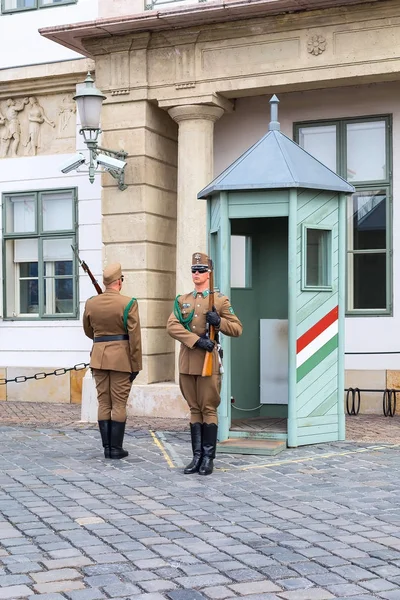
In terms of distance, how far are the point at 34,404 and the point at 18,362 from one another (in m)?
0.91

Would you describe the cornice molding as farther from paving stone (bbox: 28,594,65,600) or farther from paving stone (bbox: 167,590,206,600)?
paving stone (bbox: 28,594,65,600)

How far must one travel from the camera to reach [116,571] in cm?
545

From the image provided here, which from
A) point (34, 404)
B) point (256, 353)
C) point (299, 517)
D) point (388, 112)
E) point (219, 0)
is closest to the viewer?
point (299, 517)

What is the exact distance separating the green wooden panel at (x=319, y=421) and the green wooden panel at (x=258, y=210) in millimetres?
1943

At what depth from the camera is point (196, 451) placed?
8.60 meters

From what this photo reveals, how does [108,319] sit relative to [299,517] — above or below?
above

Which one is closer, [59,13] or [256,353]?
[256,353]

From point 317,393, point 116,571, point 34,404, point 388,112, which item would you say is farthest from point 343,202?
point 34,404

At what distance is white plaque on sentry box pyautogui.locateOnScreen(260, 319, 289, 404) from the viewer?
1067 cm

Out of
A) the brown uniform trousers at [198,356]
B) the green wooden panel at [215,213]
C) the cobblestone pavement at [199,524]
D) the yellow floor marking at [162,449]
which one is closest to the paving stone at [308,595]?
the cobblestone pavement at [199,524]

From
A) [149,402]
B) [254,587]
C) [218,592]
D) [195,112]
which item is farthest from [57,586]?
[195,112]

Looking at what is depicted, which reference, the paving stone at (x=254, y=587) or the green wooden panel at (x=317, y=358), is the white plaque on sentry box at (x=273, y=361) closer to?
the green wooden panel at (x=317, y=358)

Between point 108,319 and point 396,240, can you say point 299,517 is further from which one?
point 396,240

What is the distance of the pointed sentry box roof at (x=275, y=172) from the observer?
955 centimetres
